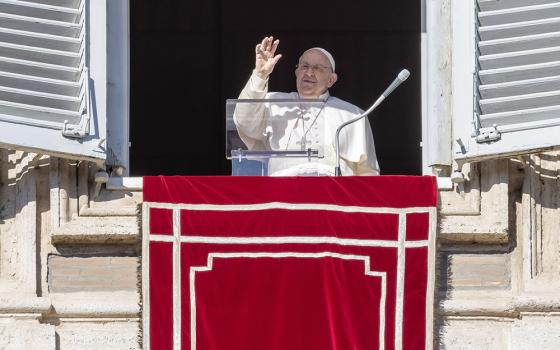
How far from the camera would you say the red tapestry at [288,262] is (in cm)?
993

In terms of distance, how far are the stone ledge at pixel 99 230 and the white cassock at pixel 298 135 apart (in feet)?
2.13

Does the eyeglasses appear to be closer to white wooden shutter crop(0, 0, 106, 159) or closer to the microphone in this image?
the microphone

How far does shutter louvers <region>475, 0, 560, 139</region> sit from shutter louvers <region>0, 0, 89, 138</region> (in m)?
1.56

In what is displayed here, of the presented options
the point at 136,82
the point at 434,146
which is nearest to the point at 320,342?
the point at 434,146

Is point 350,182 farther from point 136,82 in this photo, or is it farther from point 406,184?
point 136,82

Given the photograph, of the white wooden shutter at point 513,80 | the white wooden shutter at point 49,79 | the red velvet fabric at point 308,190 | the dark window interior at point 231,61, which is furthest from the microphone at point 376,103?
the dark window interior at point 231,61

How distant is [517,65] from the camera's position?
10.1 m

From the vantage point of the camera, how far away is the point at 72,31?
10109mm

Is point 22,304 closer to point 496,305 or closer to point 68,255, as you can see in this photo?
point 68,255

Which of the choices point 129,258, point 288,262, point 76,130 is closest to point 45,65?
point 76,130

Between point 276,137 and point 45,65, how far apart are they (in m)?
1.02

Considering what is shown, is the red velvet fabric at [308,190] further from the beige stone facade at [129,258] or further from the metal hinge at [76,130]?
the metal hinge at [76,130]

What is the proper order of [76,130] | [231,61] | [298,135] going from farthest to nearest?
[231,61], [298,135], [76,130]

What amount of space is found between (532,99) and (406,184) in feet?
1.93
